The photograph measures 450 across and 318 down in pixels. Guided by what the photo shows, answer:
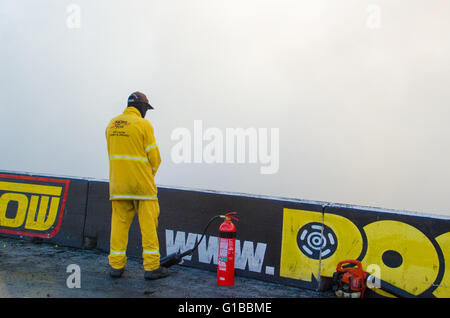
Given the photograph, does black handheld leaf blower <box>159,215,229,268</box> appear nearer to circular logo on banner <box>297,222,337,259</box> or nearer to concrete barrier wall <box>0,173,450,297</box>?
concrete barrier wall <box>0,173,450,297</box>

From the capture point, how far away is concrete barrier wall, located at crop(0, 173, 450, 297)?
3.92m

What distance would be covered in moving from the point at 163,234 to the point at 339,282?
8.16 feet

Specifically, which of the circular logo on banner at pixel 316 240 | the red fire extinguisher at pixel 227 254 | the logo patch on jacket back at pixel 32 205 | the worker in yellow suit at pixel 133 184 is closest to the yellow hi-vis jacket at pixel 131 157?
the worker in yellow suit at pixel 133 184

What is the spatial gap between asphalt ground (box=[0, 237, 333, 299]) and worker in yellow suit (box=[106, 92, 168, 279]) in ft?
0.86

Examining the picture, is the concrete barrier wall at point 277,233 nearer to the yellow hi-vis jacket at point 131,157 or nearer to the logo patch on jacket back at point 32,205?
the logo patch on jacket back at point 32,205

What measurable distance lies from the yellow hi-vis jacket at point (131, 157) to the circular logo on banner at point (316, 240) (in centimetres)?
187

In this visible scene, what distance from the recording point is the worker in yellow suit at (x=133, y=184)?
14.2 feet

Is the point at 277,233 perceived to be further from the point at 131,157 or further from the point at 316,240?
the point at 131,157

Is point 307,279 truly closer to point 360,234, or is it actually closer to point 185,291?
point 360,234

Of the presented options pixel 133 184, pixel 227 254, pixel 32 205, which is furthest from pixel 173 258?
pixel 32 205

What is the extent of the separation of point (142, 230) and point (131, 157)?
2.84 ft

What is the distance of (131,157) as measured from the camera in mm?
4336
